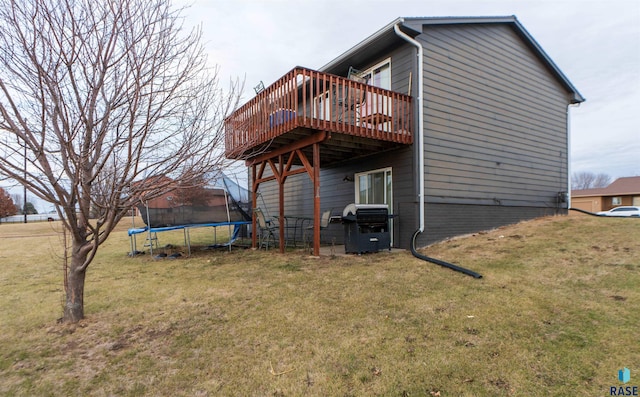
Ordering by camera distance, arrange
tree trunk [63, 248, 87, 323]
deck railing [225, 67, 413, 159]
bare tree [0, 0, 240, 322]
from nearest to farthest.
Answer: bare tree [0, 0, 240, 322], tree trunk [63, 248, 87, 323], deck railing [225, 67, 413, 159]

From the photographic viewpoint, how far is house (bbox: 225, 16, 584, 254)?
680 centimetres

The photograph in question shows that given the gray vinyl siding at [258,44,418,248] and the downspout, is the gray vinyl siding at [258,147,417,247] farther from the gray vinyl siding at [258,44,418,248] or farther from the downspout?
the downspout

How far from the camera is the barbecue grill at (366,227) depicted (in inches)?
261

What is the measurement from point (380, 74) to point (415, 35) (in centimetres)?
131

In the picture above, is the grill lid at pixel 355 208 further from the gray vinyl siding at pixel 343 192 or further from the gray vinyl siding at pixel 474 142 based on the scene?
the gray vinyl siding at pixel 474 142

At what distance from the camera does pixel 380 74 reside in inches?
327

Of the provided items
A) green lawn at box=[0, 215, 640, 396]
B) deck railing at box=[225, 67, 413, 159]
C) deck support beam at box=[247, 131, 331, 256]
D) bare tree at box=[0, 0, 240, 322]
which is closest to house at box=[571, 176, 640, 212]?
green lawn at box=[0, 215, 640, 396]

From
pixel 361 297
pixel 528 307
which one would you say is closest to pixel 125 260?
pixel 361 297

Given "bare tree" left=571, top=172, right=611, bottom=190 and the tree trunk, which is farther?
"bare tree" left=571, top=172, right=611, bottom=190

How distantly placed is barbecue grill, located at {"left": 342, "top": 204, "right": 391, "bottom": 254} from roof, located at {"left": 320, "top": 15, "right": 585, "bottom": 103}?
12.6 feet

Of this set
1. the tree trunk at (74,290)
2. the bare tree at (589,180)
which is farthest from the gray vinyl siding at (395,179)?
the bare tree at (589,180)

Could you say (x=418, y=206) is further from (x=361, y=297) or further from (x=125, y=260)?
(x=125, y=260)

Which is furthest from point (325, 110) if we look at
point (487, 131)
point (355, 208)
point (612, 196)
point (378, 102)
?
point (612, 196)

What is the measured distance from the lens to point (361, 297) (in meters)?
4.12
